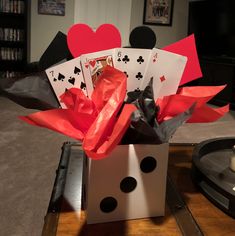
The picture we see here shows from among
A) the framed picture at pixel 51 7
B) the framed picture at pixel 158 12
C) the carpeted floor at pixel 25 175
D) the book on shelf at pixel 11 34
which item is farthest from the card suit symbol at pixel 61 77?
the framed picture at pixel 158 12

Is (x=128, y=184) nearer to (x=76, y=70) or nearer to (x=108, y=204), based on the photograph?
(x=108, y=204)

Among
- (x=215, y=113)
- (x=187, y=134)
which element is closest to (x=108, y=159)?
(x=215, y=113)

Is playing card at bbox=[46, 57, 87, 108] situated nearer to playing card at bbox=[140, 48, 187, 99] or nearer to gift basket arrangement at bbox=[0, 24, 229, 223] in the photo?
gift basket arrangement at bbox=[0, 24, 229, 223]

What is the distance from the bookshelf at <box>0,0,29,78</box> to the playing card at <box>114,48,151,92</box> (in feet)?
13.4

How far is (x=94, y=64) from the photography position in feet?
2.32

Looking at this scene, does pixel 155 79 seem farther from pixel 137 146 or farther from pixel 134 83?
pixel 137 146

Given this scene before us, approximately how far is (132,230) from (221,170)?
40 cm

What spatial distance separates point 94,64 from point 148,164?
0.25 meters

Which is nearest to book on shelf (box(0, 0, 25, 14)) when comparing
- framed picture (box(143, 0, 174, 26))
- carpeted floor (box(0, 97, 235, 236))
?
carpeted floor (box(0, 97, 235, 236))

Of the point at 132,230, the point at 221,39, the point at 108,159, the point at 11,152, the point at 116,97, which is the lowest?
the point at 11,152

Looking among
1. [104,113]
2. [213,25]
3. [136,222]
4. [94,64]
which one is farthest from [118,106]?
[213,25]

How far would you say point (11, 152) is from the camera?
2.40 meters

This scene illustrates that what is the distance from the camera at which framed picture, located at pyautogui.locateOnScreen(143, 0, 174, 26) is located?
16.7 feet

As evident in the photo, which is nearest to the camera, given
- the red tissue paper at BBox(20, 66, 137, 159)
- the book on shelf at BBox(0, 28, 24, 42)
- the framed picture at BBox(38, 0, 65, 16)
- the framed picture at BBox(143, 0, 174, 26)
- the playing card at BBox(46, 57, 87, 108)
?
the red tissue paper at BBox(20, 66, 137, 159)
